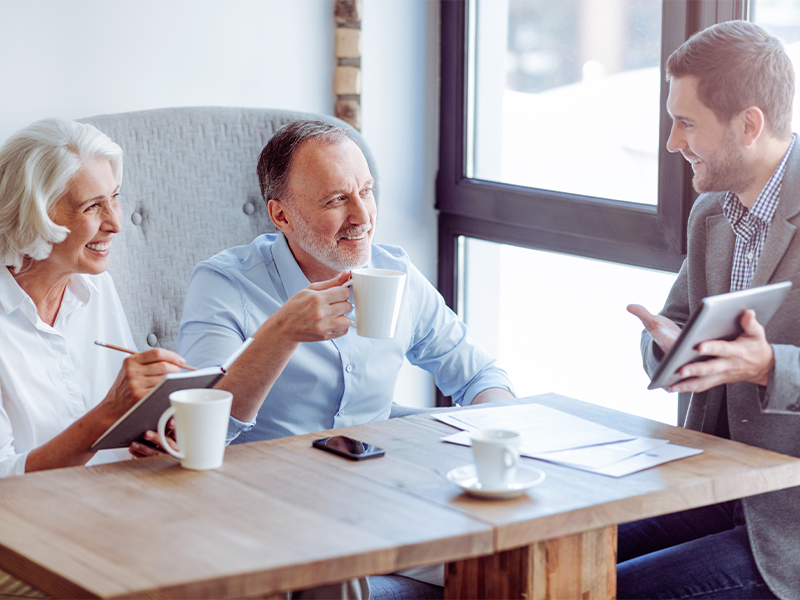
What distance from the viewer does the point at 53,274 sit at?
183 cm

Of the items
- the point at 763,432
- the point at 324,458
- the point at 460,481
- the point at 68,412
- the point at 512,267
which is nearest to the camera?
the point at 460,481

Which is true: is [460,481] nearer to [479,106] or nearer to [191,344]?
[191,344]

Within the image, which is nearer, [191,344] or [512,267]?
[191,344]

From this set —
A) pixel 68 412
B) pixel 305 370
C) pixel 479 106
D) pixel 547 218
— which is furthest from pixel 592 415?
pixel 479 106

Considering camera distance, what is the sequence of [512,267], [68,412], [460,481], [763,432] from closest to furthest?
[460,481], [763,432], [68,412], [512,267]

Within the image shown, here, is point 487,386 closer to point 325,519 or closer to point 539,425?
point 539,425

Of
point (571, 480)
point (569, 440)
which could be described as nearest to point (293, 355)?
point (569, 440)

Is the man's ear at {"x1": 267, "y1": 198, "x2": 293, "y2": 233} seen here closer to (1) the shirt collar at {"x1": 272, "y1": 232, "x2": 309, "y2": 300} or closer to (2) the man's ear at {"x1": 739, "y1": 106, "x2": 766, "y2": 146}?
(1) the shirt collar at {"x1": 272, "y1": 232, "x2": 309, "y2": 300}

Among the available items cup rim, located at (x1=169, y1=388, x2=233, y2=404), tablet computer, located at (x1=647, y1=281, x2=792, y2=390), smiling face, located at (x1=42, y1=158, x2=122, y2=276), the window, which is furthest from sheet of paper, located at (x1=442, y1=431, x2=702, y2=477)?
the window

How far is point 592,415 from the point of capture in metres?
1.67

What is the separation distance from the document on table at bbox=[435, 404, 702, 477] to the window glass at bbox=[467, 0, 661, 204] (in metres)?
1.05

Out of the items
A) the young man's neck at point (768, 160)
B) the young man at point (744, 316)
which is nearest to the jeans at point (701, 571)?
the young man at point (744, 316)

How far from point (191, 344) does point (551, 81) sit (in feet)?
4.66

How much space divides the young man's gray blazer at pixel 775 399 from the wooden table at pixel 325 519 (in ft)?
0.52
